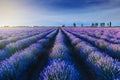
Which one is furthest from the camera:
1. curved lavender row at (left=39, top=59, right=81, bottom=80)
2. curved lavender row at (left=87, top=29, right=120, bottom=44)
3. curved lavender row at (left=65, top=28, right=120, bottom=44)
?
curved lavender row at (left=65, top=28, right=120, bottom=44)

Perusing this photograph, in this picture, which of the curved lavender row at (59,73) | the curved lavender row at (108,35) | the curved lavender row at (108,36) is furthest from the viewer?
the curved lavender row at (108,35)

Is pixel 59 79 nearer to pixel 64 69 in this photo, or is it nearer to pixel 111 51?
pixel 64 69

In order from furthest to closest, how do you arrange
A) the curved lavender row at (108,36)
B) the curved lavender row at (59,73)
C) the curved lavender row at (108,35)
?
the curved lavender row at (108,35), the curved lavender row at (108,36), the curved lavender row at (59,73)

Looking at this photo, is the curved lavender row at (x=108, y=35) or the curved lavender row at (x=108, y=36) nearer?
the curved lavender row at (x=108, y=36)

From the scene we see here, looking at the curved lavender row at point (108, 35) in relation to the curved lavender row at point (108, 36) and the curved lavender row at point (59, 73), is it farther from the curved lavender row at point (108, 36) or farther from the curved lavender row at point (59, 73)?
the curved lavender row at point (59, 73)

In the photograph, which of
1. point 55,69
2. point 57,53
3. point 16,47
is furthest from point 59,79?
point 16,47

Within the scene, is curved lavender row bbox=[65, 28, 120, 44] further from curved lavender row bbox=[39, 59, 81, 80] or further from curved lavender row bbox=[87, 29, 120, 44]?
curved lavender row bbox=[39, 59, 81, 80]

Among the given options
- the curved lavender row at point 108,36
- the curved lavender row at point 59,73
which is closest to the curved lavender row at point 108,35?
the curved lavender row at point 108,36

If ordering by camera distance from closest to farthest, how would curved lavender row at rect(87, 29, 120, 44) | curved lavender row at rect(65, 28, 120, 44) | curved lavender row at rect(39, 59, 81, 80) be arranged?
curved lavender row at rect(39, 59, 81, 80), curved lavender row at rect(87, 29, 120, 44), curved lavender row at rect(65, 28, 120, 44)

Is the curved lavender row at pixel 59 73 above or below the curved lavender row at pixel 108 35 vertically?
above

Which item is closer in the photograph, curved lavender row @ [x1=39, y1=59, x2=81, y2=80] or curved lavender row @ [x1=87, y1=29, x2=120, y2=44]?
curved lavender row @ [x1=39, y1=59, x2=81, y2=80]

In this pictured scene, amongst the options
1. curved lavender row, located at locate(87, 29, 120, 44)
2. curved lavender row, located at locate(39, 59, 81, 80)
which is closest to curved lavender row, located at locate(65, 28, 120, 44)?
curved lavender row, located at locate(87, 29, 120, 44)

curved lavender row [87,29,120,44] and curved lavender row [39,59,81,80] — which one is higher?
curved lavender row [39,59,81,80]

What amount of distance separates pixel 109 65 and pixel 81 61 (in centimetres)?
302
